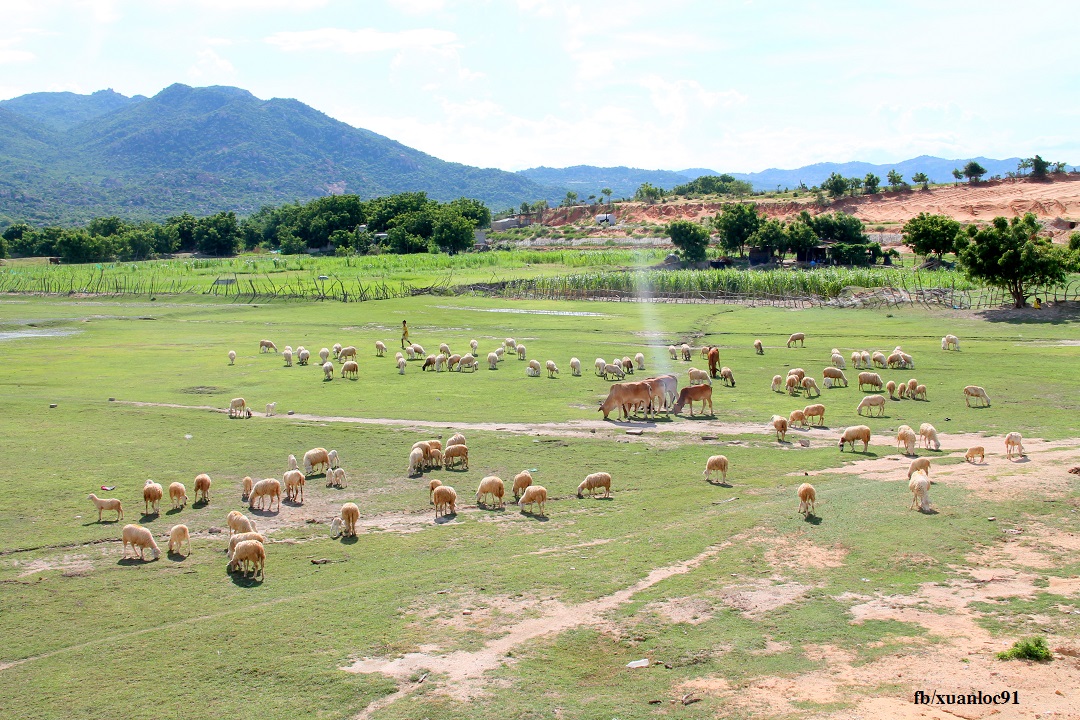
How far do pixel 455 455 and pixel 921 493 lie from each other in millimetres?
10017

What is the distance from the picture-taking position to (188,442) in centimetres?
2259

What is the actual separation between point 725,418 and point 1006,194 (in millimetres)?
98495

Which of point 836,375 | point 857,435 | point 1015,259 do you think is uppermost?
point 1015,259

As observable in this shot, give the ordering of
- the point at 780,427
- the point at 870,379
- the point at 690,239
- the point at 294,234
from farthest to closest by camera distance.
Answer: the point at 294,234
the point at 690,239
the point at 870,379
the point at 780,427

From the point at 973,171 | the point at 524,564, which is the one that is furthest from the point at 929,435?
the point at 973,171

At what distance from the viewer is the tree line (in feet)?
361

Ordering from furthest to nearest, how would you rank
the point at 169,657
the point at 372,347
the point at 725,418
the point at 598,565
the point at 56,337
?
the point at 56,337 < the point at 372,347 < the point at 725,418 < the point at 598,565 < the point at 169,657

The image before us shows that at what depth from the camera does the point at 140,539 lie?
14727 millimetres

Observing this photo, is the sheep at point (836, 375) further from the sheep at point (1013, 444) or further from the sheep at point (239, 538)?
the sheep at point (239, 538)

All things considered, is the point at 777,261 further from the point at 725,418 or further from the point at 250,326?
the point at 725,418

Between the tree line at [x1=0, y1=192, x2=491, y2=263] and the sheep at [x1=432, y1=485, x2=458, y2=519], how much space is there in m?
94.2

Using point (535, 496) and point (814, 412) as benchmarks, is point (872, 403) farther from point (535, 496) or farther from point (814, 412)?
point (535, 496)

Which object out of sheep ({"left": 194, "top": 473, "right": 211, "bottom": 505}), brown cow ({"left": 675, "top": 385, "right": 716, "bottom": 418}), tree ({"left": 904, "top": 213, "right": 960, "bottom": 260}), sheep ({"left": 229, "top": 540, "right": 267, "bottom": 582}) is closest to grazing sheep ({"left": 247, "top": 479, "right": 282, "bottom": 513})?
sheep ({"left": 194, "top": 473, "right": 211, "bottom": 505})

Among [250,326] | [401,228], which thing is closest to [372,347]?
[250,326]
